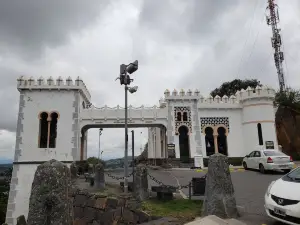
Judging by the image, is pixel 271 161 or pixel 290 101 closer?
pixel 271 161

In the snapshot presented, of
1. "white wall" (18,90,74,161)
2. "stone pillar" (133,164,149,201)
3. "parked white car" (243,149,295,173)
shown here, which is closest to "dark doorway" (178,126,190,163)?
"parked white car" (243,149,295,173)

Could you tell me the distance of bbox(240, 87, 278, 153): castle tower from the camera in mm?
24062

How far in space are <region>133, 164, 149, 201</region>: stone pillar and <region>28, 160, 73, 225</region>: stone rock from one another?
4.66 metres

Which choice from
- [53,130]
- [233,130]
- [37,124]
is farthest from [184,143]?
[37,124]

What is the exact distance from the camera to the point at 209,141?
988 inches

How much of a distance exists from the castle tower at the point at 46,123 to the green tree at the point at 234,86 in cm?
2624

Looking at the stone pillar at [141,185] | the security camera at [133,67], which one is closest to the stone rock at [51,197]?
the stone pillar at [141,185]

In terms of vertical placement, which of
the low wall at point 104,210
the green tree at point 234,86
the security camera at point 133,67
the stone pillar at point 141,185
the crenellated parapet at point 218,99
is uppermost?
the green tree at point 234,86

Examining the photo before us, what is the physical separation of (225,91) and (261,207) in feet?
118

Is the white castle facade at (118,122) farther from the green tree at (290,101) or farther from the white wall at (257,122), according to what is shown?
the green tree at (290,101)

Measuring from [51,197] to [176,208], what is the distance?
4.58m

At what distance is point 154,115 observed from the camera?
23.9m

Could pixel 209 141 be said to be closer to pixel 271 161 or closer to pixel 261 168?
pixel 261 168

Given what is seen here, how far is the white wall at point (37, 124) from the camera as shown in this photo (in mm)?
21239
